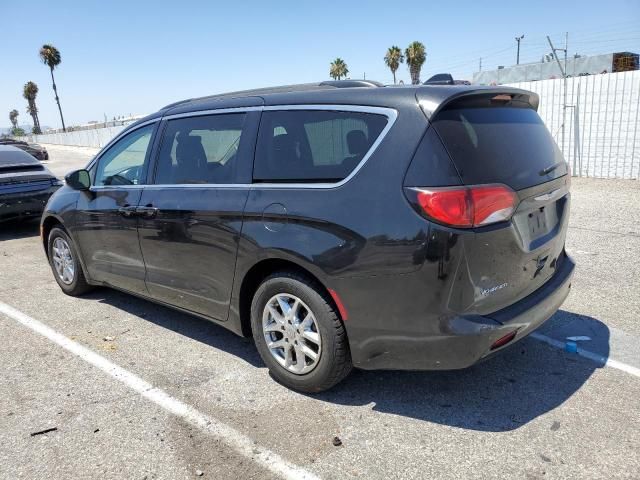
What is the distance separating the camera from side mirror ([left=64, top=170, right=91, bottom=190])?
15.5 ft

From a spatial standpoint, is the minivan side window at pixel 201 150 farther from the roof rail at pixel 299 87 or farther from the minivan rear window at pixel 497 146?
the minivan rear window at pixel 497 146

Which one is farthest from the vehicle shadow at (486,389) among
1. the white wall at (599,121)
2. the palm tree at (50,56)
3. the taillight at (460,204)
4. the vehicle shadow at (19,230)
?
the palm tree at (50,56)

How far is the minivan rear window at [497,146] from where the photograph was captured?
2.67m

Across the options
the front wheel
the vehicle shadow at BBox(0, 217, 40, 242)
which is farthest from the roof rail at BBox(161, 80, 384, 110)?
the vehicle shadow at BBox(0, 217, 40, 242)

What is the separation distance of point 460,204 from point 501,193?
0.28 m

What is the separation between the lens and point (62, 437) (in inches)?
117

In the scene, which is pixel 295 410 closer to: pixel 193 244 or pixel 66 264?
pixel 193 244

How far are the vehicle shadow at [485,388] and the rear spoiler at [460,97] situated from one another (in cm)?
153

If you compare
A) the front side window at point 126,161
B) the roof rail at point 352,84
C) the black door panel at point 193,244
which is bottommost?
the black door panel at point 193,244

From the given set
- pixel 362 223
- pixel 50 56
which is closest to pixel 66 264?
pixel 362 223

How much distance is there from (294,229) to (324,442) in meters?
1.19

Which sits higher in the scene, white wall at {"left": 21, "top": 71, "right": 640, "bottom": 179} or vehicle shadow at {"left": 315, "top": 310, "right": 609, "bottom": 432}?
white wall at {"left": 21, "top": 71, "right": 640, "bottom": 179}

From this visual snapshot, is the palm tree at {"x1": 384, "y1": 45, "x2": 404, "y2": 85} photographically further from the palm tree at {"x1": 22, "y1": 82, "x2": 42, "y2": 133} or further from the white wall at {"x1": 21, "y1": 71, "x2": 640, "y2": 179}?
the palm tree at {"x1": 22, "y1": 82, "x2": 42, "y2": 133}

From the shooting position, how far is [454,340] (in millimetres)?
2652
